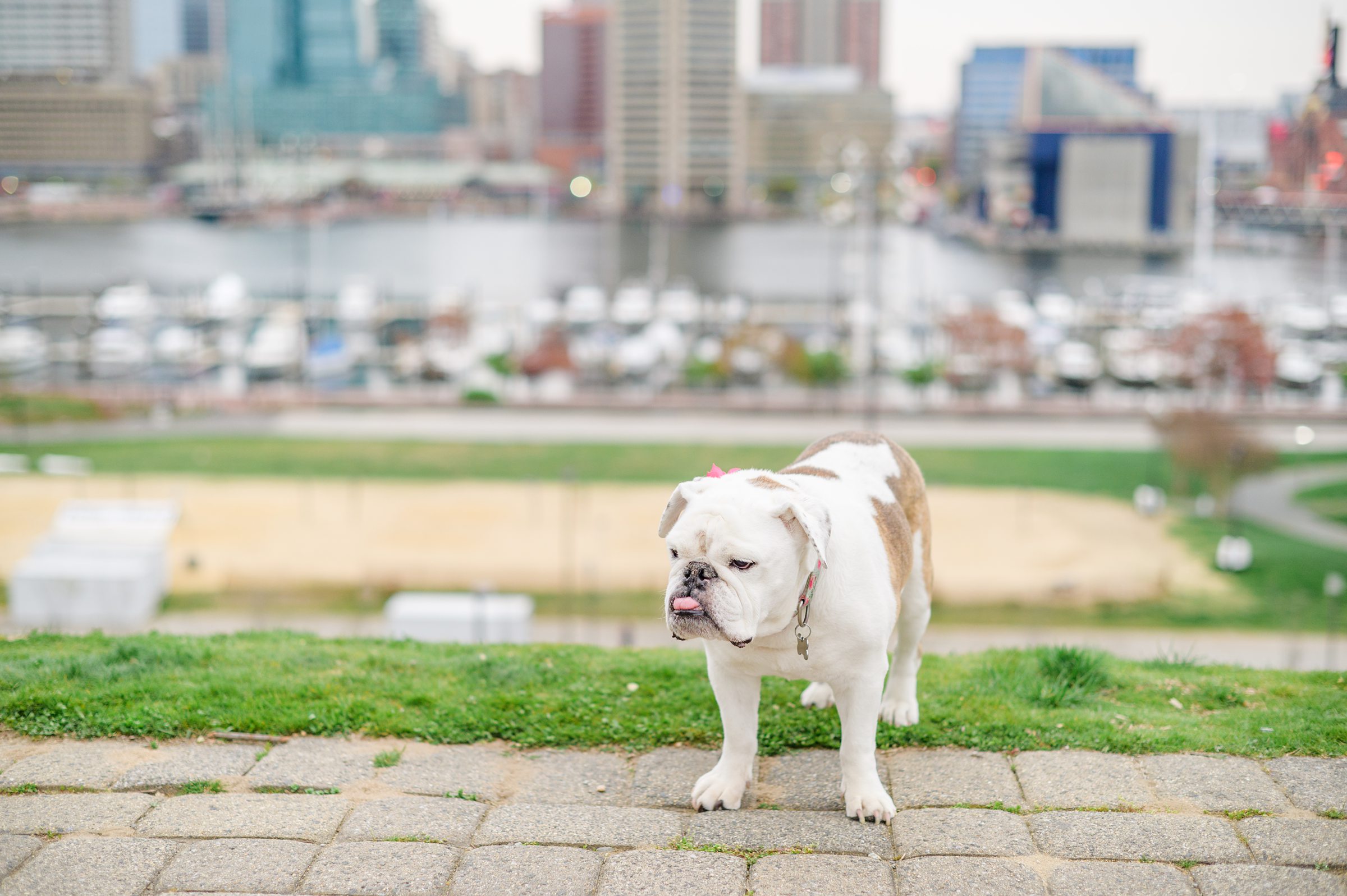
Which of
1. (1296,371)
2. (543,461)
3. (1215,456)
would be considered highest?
(1296,371)

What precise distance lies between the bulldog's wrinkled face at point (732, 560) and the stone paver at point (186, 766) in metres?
1.93

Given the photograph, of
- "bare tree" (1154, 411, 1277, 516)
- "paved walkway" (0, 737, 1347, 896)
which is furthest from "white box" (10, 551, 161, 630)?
"bare tree" (1154, 411, 1277, 516)

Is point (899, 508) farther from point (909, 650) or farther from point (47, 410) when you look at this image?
point (47, 410)

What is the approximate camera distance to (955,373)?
41.0m

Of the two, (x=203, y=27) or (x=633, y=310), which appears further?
(x=203, y=27)

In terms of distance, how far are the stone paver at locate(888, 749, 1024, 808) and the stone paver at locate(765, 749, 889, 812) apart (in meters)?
0.09

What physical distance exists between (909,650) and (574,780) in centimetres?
149

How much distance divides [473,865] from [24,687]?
266cm

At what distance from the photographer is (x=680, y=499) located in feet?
14.2

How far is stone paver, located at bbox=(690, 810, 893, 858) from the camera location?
428 cm

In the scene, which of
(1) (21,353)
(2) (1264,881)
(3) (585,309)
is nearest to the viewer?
(2) (1264,881)

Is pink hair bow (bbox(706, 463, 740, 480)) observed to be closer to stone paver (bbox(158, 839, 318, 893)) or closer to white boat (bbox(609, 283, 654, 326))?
stone paver (bbox(158, 839, 318, 893))

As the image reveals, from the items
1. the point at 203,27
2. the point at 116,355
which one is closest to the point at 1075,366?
the point at 116,355

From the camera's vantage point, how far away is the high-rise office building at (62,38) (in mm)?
47125
